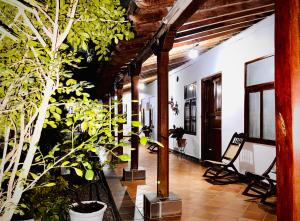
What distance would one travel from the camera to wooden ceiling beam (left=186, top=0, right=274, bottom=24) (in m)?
3.81

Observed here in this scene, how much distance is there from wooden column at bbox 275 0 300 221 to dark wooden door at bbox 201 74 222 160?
5806 mm

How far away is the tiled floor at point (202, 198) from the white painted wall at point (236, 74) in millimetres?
775

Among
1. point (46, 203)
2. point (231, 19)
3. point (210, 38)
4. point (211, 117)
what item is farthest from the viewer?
point (211, 117)

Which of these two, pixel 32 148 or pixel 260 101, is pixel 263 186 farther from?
pixel 32 148

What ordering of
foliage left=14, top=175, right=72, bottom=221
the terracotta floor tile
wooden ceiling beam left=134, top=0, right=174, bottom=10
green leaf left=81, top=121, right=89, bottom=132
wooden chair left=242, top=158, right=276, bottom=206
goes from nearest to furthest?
green leaf left=81, top=121, right=89, bottom=132 → foliage left=14, top=175, right=72, bottom=221 → wooden ceiling beam left=134, top=0, right=174, bottom=10 → the terracotta floor tile → wooden chair left=242, top=158, right=276, bottom=206

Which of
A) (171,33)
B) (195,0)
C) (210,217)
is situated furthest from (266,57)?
(210,217)

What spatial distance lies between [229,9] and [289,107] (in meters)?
3.39

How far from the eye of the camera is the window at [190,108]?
8375 millimetres

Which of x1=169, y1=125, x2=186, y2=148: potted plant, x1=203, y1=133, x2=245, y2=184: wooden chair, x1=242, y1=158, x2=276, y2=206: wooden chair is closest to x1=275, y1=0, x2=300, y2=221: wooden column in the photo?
x1=242, y1=158, x2=276, y2=206: wooden chair

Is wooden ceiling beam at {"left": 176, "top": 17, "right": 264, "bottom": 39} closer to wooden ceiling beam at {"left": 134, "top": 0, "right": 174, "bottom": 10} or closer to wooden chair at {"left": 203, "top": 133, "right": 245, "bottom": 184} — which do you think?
wooden ceiling beam at {"left": 134, "top": 0, "right": 174, "bottom": 10}

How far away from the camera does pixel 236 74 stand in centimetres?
600

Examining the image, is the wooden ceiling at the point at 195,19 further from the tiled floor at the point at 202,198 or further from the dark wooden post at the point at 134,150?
the tiled floor at the point at 202,198

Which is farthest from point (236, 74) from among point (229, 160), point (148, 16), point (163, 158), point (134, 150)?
point (148, 16)

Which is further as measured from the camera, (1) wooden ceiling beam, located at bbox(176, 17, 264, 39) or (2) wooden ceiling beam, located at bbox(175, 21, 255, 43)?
(2) wooden ceiling beam, located at bbox(175, 21, 255, 43)
